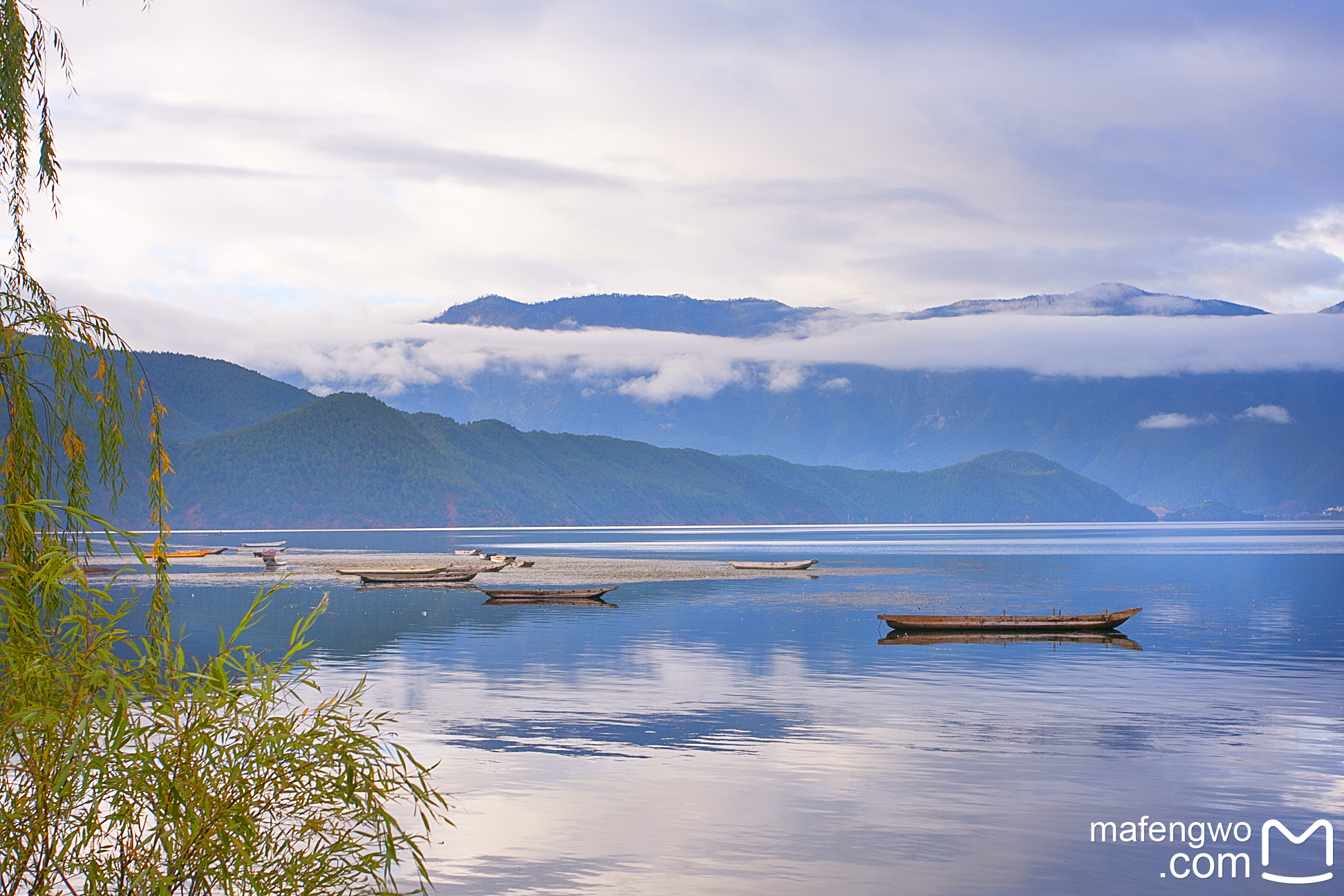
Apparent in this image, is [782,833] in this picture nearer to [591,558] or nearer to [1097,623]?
[1097,623]

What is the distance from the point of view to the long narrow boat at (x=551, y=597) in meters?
86.8

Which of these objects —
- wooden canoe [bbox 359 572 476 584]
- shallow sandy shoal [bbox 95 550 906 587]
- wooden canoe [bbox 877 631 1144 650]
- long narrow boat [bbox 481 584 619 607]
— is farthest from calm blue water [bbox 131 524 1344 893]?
shallow sandy shoal [bbox 95 550 906 587]

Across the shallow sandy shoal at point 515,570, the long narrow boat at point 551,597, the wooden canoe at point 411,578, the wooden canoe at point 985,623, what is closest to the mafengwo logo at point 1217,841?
the wooden canoe at point 985,623

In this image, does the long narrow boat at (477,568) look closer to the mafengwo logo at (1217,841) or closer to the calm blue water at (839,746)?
the calm blue water at (839,746)

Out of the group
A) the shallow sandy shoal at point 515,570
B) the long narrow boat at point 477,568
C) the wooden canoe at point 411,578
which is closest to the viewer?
the wooden canoe at point 411,578

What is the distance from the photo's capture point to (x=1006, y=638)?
2569 inches

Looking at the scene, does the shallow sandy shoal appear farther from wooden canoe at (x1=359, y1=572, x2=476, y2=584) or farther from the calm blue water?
the calm blue water

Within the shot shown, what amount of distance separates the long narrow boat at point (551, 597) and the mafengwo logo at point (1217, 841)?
62.9 m

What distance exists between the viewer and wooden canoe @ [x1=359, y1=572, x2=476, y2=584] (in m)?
107

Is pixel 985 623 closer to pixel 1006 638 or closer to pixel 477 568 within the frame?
pixel 1006 638

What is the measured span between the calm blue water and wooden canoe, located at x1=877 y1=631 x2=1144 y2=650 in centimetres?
112

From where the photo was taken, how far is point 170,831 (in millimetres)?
11242

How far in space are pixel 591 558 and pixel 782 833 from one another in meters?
139

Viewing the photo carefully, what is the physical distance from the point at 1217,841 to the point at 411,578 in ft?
296
